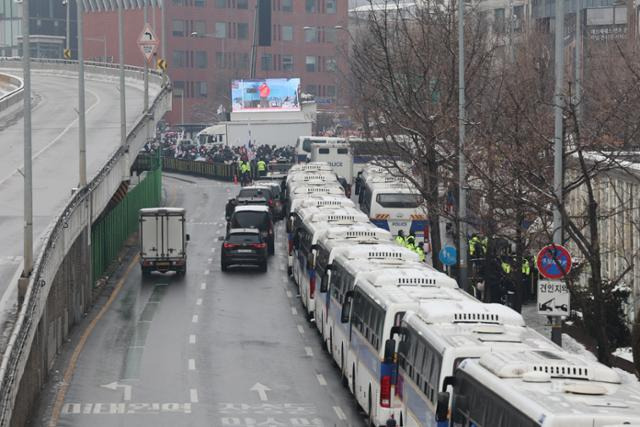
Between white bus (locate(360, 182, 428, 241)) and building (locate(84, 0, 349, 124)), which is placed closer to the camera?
white bus (locate(360, 182, 428, 241))

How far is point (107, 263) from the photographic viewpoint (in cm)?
5209

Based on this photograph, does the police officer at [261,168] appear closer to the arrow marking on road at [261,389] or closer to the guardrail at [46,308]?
the guardrail at [46,308]

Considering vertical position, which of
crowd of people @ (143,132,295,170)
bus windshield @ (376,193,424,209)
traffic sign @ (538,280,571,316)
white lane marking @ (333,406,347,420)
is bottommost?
white lane marking @ (333,406,347,420)

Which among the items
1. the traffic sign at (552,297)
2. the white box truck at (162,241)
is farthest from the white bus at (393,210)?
the traffic sign at (552,297)

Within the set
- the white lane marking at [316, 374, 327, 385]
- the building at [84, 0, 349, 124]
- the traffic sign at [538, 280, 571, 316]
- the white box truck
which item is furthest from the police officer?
the building at [84, 0, 349, 124]

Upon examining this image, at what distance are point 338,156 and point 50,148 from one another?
25514mm

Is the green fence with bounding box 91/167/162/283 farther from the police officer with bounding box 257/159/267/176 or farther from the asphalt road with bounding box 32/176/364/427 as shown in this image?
→ the police officer with bounding box 257/159/267/176

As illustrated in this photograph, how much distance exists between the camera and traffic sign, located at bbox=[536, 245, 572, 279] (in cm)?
2378

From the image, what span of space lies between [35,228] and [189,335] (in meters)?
6.18

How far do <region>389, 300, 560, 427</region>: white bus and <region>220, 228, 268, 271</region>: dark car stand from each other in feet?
97.5

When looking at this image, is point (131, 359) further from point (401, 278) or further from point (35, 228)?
point (401, 278)

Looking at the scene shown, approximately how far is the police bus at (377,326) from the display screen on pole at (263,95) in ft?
337

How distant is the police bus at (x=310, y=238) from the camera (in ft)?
133

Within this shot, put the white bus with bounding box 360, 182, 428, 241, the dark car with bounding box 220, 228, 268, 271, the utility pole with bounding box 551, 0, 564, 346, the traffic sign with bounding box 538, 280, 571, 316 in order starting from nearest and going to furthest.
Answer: the traffic sign with bounding box 538, 280, 571, 316 < the utility pole with bounding box 551, 0, 564, 346 < the dark car with bounding box 220, 228, 268, 271 < the white bus with bounding box 360, 182, 428, 241
